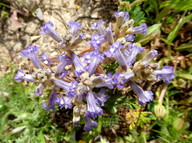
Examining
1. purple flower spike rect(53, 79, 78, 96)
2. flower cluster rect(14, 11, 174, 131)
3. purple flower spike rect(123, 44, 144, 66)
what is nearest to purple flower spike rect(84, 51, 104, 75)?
flower cluster rect(14, 11, 174, 131)

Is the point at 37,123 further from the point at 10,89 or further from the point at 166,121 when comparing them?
the point at 166,121

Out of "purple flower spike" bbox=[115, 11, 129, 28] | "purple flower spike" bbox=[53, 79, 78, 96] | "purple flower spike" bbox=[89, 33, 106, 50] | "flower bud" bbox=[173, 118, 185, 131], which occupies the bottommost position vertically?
"flower bud" bbox=[173, 118, 185, 131]

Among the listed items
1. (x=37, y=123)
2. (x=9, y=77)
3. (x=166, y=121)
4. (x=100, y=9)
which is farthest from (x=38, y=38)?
(x=166, y=121)

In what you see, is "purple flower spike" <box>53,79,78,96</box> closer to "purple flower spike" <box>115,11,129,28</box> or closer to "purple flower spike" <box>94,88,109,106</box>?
"purple flower spike" <box>94,88,109,106</box>

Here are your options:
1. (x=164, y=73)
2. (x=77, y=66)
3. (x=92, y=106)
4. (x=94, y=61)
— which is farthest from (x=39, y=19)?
(x=164, y=73)

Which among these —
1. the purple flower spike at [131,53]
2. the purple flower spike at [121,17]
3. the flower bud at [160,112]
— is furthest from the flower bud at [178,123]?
the purple flower spike at [121,17]
